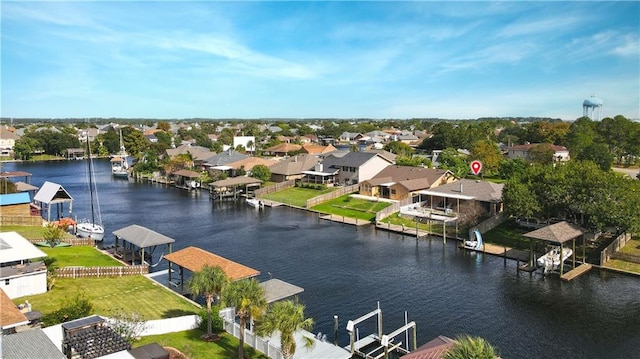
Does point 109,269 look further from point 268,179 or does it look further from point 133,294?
point 268,179

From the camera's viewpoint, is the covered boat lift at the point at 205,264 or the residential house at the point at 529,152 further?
the residential house at the point at 529,152

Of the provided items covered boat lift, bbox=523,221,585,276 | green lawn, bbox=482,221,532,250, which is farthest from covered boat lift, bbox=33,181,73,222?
covered boat lift, bbox=523,221,585,276

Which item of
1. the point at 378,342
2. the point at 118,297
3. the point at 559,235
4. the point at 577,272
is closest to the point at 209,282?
the point at 118,297

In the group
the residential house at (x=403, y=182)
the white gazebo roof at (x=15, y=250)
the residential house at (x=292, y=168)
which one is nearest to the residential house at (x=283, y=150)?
the residential house at (x=292, y=168)

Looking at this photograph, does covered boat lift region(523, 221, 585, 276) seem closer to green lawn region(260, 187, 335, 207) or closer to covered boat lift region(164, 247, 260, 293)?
covered boat lift region(164, 247, 260, 293)

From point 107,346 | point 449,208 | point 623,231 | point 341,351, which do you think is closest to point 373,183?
point 449,208

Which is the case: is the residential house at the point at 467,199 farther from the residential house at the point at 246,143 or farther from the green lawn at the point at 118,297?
the residential house at the point at 246,143

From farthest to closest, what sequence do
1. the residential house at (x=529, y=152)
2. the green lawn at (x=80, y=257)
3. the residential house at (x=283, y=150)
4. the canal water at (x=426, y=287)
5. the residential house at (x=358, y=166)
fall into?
the residential house at (x=283, y=150), the residential house at (x=529, y=152), the residential house at (x=358, y=166), the green lawn at (x=80, y=257), the canal water at (x=426, y=287)

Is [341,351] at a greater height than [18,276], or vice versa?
[18,276]
